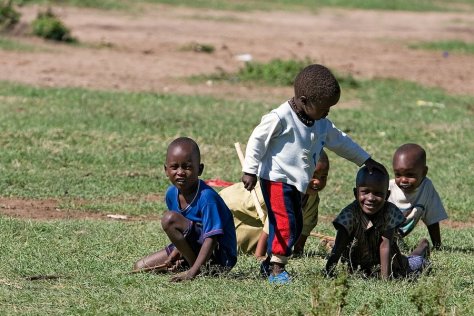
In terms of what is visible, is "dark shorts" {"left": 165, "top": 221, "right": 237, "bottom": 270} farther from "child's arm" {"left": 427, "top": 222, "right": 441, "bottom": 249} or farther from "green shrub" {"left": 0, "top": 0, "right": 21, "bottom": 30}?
"green shrub" {"left": 0, "top": 0, "right": 21, "bottom": 30}

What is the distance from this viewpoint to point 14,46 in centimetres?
1686

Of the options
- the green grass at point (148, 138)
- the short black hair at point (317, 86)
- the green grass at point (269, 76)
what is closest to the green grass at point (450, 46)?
the green grass at point (269, 76)

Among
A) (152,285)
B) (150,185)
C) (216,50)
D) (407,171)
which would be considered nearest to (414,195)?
(407,171)

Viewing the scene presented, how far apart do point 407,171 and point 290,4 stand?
→ 20513mm

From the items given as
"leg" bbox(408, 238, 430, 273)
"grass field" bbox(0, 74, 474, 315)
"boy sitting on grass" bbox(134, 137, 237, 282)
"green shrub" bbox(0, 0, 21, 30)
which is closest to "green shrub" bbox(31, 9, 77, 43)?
"green shrub" bbox(0, 0, 21, 30)

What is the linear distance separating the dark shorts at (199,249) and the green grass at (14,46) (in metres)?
10.6

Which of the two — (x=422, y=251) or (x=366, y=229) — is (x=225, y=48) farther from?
(x=366, y=229)

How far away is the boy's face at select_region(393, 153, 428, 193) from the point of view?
7.67 m

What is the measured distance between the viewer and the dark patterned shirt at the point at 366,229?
6.70 m

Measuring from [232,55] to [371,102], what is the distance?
13.7 feet

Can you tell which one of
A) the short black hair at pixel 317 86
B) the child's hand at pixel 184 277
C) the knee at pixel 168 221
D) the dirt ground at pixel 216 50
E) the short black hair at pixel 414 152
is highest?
the short black hair at pixel 317 86

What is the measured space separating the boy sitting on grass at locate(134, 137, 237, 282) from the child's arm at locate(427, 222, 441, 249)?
1978 millimetres

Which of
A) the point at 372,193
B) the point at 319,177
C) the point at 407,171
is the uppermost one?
the point at 372,193

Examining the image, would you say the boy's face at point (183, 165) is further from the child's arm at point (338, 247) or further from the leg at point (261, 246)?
the leg at point (261, 246)
